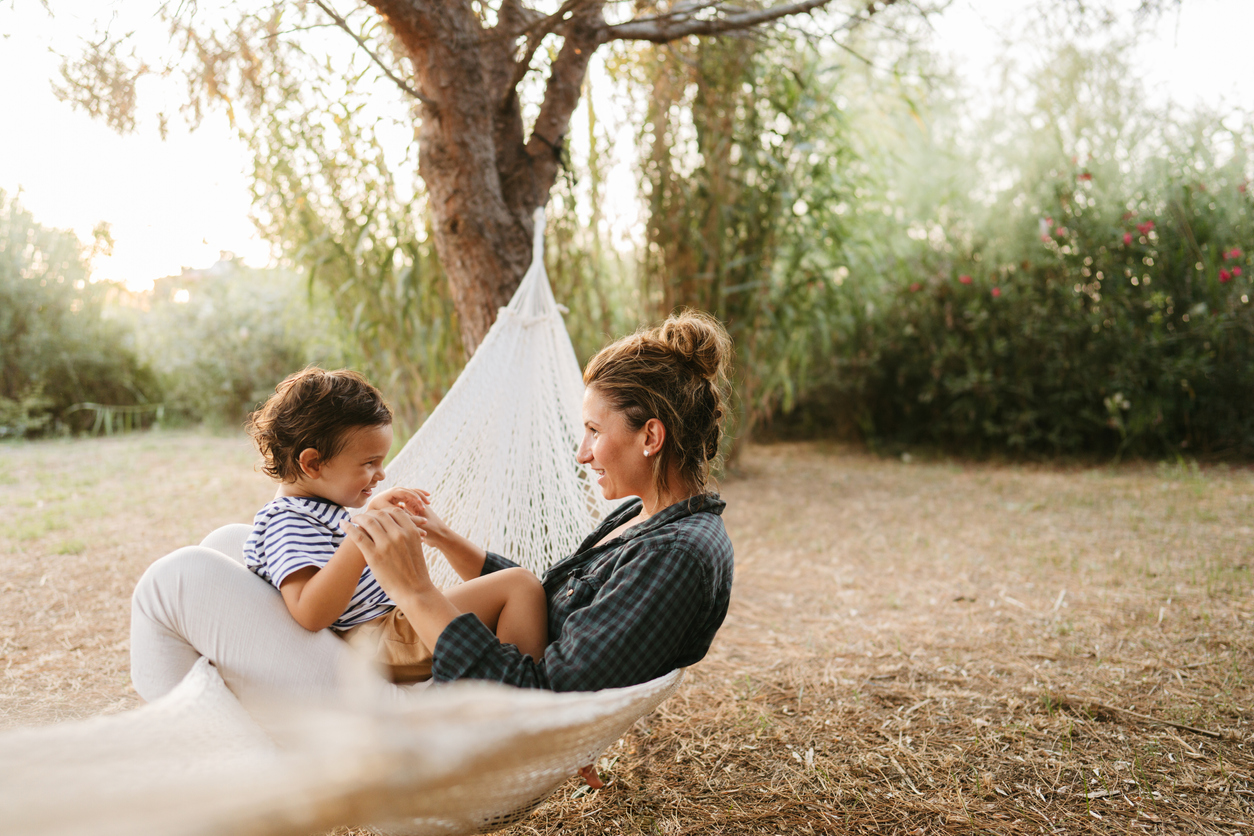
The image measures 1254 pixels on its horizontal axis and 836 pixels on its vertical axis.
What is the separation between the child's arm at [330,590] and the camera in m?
0.97

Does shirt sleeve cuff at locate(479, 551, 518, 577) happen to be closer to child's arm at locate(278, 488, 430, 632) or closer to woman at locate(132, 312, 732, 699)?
woman at locate(132, 312, 732, 699)

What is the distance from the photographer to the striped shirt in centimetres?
103

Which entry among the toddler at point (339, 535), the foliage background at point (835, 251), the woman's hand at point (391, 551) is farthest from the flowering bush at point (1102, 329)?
the woman's hand at point (391, 551)

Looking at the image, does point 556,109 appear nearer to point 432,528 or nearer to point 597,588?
point 432,528

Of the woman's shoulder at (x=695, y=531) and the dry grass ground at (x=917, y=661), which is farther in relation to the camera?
the dry grass ground at (x=917, y=661)

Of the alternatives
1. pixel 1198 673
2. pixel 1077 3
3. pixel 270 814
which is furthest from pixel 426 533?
pixel 1077 3

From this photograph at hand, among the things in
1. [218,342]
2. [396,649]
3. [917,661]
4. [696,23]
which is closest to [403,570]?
[396,649]

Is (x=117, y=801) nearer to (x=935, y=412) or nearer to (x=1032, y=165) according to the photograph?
(x=935, y=412)

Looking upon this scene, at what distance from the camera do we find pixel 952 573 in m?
2.63

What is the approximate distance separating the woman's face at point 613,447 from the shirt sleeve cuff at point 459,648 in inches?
11.4

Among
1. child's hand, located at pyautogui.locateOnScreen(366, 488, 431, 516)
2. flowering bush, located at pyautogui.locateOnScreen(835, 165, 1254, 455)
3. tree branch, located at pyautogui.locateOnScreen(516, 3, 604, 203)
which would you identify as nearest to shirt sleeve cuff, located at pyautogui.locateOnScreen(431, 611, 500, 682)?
child's hand, located at pyautogui.locateOnScreen(366, 488, 431, 516)

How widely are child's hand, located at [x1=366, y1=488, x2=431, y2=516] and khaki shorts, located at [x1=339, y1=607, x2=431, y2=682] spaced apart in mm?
144

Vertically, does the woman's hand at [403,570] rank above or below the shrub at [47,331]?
below

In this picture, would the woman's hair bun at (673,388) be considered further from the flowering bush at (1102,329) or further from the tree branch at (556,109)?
the flowering bush at (1102,329)
